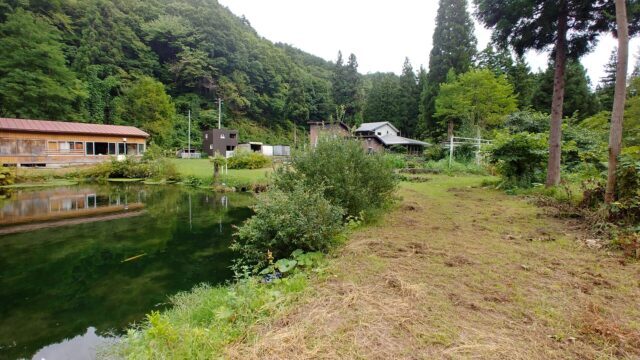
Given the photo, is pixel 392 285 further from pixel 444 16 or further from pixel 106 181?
pixel 444 16

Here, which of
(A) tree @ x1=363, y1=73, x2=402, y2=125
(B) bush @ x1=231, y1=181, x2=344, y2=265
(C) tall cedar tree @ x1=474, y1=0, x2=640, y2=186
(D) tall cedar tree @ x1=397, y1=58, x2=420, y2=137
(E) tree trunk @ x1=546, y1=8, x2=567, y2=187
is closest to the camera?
(B) bush @ x1=231, y1=181, x2=344, y2=265

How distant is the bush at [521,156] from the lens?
32.8 ft

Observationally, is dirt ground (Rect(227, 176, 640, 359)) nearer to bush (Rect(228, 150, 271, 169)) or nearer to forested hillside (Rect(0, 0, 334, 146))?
bush (Rect(228, 150, 271, 169))

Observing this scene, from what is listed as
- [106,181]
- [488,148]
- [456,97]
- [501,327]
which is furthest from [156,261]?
[456,97]

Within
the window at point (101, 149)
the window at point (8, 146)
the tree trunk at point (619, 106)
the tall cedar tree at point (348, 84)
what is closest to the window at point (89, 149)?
the window at point (101, 149)

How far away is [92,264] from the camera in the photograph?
6039 millimetres

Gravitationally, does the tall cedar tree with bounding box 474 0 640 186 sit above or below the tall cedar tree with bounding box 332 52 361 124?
below

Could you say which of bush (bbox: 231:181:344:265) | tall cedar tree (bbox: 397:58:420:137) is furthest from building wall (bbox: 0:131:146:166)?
tall cedar tree (bbox: 397:58:420:137)

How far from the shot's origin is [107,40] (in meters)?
→ 41.9

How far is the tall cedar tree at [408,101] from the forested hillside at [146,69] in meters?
11.7

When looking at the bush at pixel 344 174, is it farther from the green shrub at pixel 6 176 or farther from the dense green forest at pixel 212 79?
the green shrub at pixel 6 176

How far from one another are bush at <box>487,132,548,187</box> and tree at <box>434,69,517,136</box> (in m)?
12.1

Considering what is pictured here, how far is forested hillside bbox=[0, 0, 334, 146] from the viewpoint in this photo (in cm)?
2486

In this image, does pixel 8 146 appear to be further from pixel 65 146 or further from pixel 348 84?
pixel 348 84
